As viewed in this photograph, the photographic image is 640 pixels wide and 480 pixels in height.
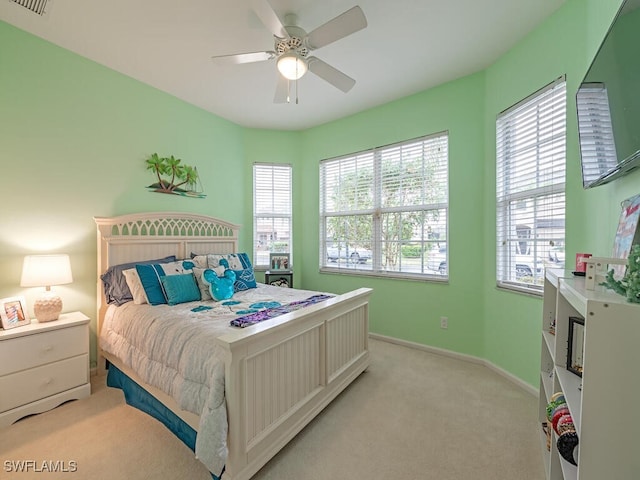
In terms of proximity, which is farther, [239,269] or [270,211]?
[270,211]

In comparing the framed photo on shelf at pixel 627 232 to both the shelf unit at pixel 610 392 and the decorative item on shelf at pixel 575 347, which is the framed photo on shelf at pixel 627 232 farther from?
the shelf unit at pixel 610 392

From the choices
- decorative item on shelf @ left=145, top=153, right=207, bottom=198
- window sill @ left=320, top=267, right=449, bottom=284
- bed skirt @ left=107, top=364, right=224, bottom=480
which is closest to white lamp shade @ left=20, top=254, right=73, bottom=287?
bed skirt @ left=107, top=364, right=224, bottom=480

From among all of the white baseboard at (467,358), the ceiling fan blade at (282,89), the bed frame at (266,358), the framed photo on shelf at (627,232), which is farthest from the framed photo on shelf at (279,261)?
the framed photo on shelf at (627,232)

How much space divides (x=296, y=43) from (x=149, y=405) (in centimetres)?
275

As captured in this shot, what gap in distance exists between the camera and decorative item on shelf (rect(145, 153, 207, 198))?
3.02 meters

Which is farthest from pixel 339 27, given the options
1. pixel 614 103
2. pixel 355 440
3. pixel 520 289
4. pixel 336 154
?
pixel 355 440

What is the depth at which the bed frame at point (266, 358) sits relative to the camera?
4.60 feet

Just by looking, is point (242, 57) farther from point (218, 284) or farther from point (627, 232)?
A: point (627, 232)

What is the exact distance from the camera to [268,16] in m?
1.63

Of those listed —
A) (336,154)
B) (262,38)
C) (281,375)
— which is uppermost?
(262,38)

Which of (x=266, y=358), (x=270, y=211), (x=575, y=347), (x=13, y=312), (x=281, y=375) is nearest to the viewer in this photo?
(x=575, y=347)

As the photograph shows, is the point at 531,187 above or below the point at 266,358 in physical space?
above

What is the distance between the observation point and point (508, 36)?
2268mm

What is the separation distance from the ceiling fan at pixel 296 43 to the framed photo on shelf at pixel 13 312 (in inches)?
92.1
